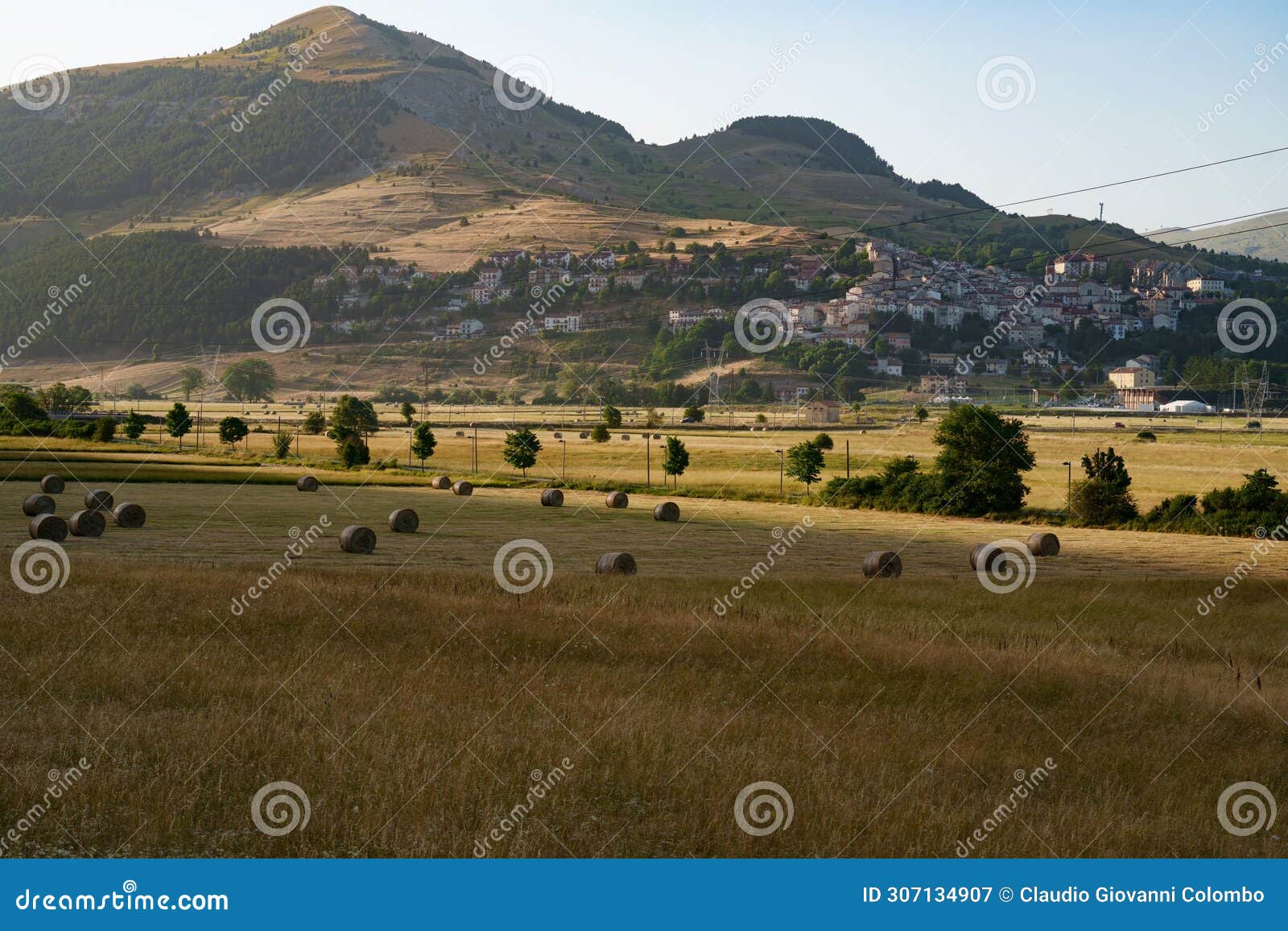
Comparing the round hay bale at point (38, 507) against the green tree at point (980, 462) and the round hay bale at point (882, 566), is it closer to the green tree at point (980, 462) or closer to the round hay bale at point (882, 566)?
the round hay bale at point (882, 566)

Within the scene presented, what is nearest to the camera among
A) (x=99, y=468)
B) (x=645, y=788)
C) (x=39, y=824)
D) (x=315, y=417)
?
(x=39, y=824)

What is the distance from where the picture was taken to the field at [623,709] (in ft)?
37.5

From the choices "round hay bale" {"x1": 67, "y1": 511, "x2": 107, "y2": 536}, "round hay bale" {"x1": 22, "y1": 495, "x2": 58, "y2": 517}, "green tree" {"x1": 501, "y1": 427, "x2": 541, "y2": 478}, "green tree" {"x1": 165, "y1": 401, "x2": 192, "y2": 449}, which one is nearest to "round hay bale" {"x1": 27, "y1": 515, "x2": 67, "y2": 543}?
"round hay bale" {"x1": 67, "y1": 511, "x2": 107, "y2": 536}

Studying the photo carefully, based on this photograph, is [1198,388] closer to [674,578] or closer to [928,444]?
[928,444]

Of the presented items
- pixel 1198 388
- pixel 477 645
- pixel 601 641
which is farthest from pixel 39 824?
pixel 1198 388

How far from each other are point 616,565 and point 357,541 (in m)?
8.92

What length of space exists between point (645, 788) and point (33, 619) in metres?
12.9

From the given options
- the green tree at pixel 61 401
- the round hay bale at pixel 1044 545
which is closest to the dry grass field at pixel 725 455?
the green tree at pixel 61 401

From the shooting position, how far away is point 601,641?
21.0 metres

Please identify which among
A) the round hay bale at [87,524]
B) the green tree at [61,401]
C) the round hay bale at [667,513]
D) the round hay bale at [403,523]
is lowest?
the round hay bale at [667,513]

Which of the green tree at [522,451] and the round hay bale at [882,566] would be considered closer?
the round hay bale at [882,566]

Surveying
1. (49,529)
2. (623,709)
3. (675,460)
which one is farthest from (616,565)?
(675,460)

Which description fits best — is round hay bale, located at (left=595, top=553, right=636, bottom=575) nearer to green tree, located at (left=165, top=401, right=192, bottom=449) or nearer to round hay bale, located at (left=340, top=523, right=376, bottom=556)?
round hay bale, located at (left=340, top=523, right=376, bottom=556)

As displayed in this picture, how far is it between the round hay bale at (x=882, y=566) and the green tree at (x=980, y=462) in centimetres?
2169
